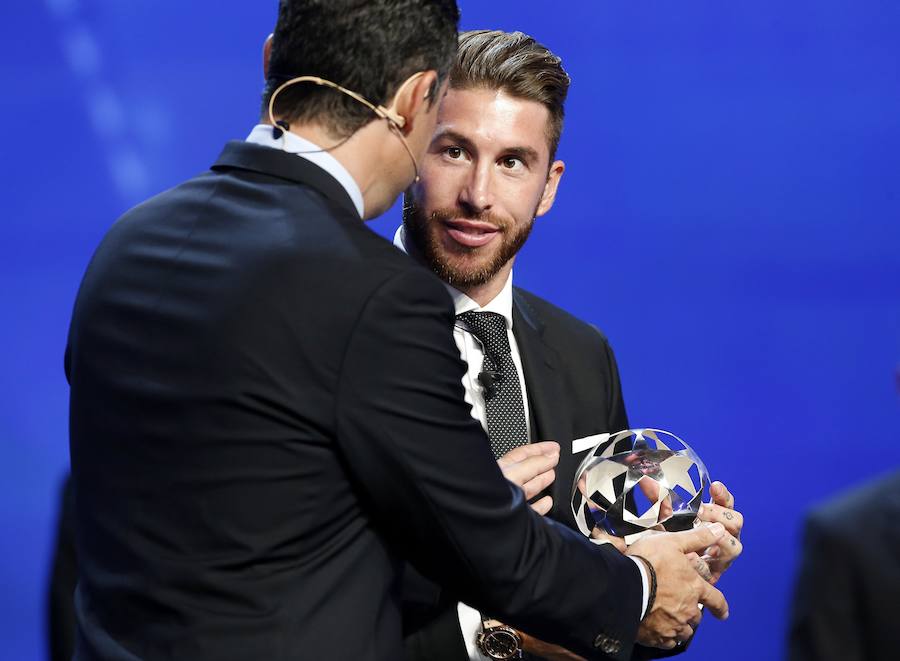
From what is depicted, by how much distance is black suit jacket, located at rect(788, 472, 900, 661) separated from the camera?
4.10 ft

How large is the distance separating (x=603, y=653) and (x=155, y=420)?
0.77 metres

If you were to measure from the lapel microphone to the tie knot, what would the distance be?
2.3 inches

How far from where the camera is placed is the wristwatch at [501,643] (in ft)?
7.15

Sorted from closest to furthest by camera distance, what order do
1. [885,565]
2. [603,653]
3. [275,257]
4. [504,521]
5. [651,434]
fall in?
[885,565], [275,257], [504,521], [603,653], [651,434]

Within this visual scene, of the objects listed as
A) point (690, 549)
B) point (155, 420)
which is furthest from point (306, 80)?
point (690, 549)

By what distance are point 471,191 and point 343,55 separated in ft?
2.62

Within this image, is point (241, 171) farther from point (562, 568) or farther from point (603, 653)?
point (603, 653)

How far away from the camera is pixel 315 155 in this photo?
1737 mm

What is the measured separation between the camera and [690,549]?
223 centimetres

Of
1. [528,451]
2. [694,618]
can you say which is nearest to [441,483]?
[528,451]

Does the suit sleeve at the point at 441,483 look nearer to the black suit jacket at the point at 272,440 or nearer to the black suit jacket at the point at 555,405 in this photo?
the black suit jacket at the point at 272,440

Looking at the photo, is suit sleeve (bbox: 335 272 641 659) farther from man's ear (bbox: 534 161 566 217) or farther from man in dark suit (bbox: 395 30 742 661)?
man's ear (bbox: 534 161 566 217)

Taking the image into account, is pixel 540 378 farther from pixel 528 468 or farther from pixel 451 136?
pixel 451 136

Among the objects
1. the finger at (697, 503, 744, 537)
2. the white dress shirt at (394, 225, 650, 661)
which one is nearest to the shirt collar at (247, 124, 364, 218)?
the white dress shirt at (394, 225, 650, 661)
